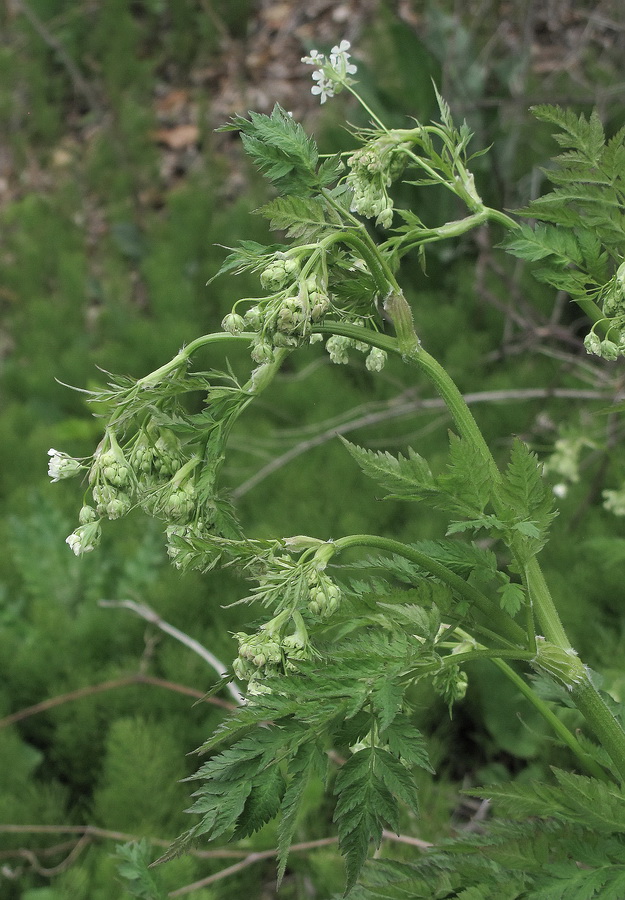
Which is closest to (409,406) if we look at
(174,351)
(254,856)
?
(174,351)

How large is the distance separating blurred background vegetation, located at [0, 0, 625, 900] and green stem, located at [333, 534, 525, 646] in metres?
0.16

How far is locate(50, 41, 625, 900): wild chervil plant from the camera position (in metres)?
0.99

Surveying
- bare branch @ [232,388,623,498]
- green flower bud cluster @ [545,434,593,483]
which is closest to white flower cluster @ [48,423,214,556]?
green flower bud cluster @ [545,434,593,483]

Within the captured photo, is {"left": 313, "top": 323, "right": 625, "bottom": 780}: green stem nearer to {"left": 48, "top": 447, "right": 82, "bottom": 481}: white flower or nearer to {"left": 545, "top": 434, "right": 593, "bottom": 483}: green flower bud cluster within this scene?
{"left": 48, "top": 447, "right": 82, "bottom": 481}: white flower

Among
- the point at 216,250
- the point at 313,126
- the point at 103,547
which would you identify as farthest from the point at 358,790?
the point at 313,126

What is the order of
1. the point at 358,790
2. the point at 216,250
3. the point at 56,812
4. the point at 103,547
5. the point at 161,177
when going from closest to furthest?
the point at 358,790, the point at 56,812, the point at 103,547, the point at 216,250, the point at 161,177

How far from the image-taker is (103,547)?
3377 mm

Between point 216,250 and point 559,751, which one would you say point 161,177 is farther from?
point 559,751

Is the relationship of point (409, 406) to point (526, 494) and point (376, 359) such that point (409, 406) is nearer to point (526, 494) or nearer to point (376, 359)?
point (376, 359)

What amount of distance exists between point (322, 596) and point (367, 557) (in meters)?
0.12

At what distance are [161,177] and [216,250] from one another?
1.56 meters

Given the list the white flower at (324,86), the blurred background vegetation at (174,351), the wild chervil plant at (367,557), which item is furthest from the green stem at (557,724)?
the white flower at (324,86)

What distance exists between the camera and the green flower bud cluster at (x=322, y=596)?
996 mm

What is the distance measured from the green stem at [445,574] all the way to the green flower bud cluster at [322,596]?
4cm
